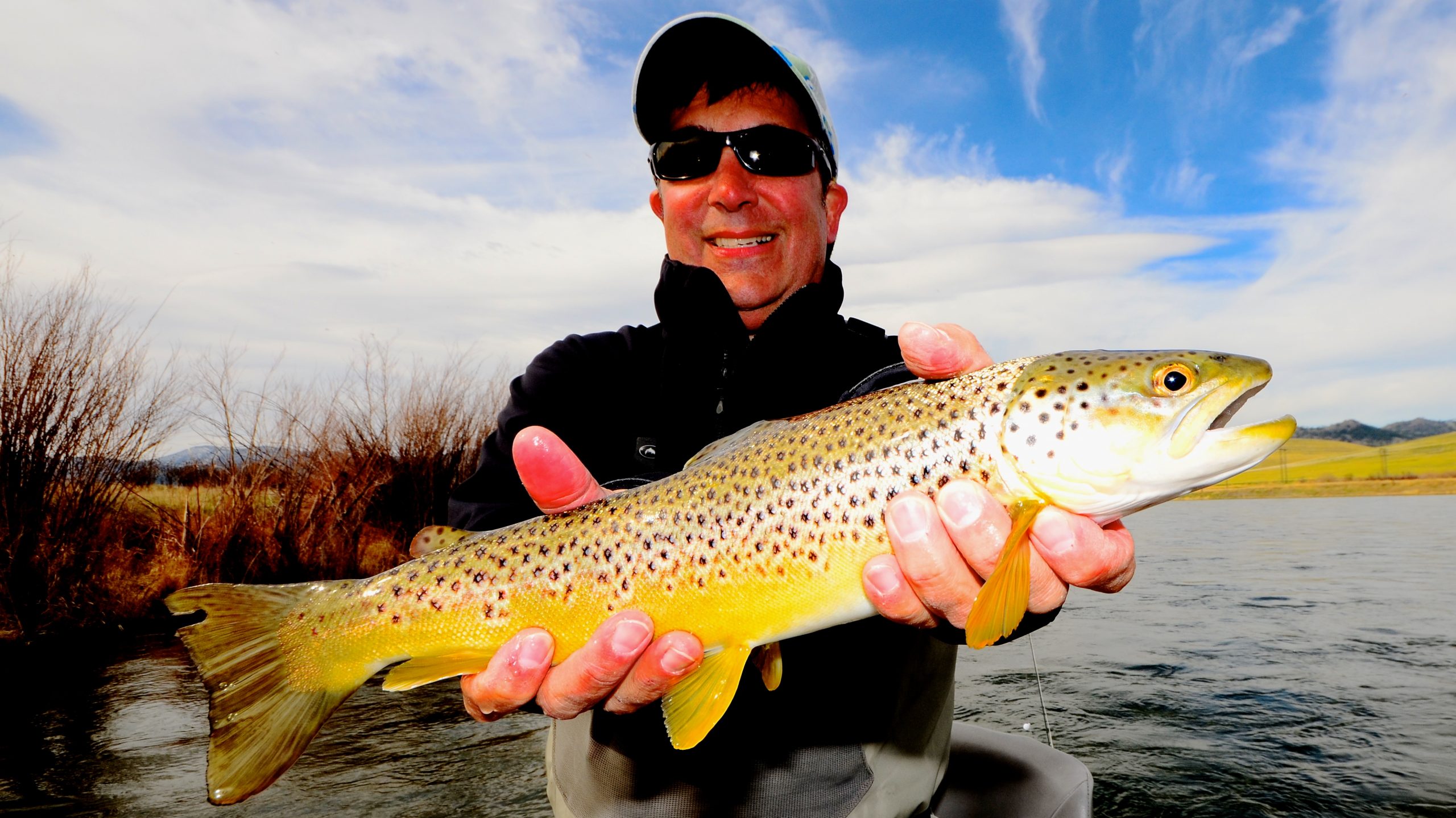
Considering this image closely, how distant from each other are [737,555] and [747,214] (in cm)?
215

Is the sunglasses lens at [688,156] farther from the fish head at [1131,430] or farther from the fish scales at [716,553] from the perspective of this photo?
the fish head at [1131,430]

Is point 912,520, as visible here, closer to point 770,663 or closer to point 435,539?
point 770,663

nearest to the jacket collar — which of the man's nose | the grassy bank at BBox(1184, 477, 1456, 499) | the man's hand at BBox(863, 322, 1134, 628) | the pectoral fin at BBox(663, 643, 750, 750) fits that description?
the man's nose

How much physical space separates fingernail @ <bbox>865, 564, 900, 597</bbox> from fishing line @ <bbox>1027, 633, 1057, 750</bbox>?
4.07 metres

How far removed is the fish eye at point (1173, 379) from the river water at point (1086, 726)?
4349 millimetres

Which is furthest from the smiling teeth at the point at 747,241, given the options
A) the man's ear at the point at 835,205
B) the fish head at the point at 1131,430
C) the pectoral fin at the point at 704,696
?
the pectoral fin at the point at 704,696

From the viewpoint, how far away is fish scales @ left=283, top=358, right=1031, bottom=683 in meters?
2.23

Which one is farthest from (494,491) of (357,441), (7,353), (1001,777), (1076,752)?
(357,441)

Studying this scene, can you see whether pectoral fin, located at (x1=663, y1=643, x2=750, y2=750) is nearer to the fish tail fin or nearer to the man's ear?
the fish tail fin

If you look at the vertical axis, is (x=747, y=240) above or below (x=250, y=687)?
above

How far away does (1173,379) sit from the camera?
2.13m

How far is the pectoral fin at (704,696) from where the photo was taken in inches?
88.5

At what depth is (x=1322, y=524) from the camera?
31797mm

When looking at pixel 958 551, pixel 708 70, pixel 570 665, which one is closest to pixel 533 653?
pixel 570 665
